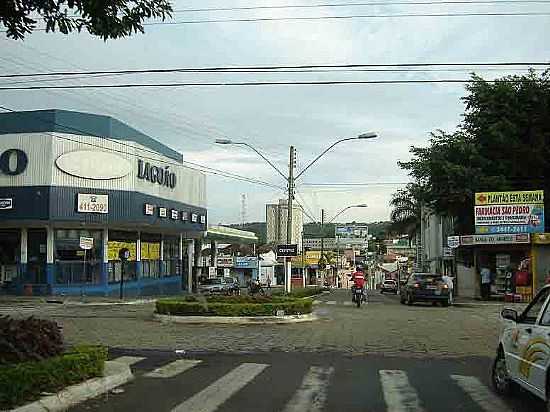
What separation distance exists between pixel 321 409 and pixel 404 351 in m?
6.71

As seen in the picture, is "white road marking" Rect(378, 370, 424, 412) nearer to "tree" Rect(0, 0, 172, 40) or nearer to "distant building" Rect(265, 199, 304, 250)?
"tree" Rect(0, 0, 172, 40)

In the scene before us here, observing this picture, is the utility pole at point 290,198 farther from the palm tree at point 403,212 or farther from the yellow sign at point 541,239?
the palm tree at point 403,212

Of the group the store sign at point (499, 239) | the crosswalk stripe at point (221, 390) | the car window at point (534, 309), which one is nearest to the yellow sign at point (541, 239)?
the store sign at point (499, 239)

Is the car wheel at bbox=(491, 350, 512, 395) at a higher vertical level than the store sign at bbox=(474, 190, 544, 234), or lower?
lower

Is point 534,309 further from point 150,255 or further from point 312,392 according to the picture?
point 150,255

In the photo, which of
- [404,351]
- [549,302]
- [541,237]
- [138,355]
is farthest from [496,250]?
[549,302]

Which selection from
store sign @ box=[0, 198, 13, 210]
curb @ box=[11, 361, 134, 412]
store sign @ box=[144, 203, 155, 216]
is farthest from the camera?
store sign @ box=[144, 203, 155, 216]

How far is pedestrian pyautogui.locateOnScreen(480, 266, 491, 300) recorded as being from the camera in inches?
1528

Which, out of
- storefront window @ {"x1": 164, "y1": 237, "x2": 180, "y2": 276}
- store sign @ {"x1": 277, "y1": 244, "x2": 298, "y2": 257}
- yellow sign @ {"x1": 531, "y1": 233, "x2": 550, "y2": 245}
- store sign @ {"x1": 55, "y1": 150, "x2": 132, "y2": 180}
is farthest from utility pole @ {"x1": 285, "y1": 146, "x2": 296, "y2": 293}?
storefront window @ {"x1": 164, "y1": 237, "x2": 180, "y2": 276}

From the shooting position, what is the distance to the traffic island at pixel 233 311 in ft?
69.9

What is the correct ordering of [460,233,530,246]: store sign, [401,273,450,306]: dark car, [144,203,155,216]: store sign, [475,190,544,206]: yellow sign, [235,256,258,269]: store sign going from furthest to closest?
[235,256,258,269]: store sign, [144,203,155,216]: store sign, [475,190,544,206]: yellow sign, [460,233,530,246]: store sign, [401,273,450,306]: dark car

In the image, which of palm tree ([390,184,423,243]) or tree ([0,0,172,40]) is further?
palm tree ([390,184,423,243])

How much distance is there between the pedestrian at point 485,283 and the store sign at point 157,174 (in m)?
20.9

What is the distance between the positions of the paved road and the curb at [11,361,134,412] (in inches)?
6.5
